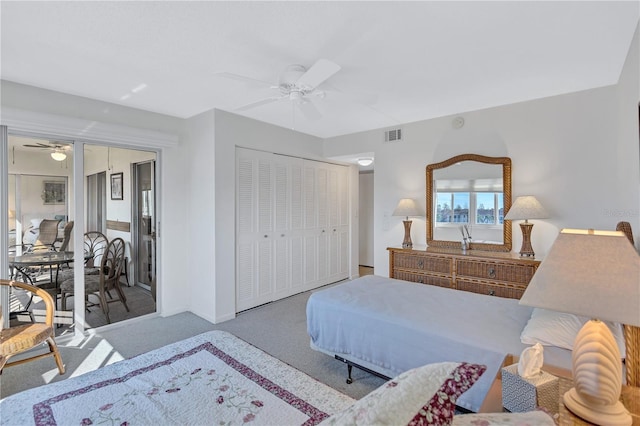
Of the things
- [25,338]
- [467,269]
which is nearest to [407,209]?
[467,269]

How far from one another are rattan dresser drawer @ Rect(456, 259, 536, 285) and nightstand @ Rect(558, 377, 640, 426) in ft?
6.42

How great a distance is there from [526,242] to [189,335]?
3.63m

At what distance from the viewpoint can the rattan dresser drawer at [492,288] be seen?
3109mm

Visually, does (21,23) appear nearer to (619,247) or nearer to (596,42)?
Result: (619,247)

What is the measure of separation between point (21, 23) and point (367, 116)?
3.14m

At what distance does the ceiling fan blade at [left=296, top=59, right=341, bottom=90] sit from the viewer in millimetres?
2025

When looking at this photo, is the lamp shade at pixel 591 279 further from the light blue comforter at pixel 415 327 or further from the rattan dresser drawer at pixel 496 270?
the rattan dresser drawer at pixel 496 270

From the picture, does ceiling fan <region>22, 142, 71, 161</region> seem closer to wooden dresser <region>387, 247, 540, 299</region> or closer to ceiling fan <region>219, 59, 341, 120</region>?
ceiling fan <region>219, 59, 341, 120</region>

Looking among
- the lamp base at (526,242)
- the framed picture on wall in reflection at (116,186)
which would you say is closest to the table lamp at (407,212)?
the lamp base at (526,242)

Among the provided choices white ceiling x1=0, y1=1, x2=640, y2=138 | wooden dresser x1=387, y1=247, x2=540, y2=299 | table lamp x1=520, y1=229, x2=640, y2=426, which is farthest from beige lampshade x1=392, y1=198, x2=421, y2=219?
table lamp x1=520, y1=229, x2=640, y2=426

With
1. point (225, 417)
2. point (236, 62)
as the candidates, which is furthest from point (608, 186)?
point (225, 417)

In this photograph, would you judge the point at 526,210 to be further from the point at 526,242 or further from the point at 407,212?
the point at 407,212

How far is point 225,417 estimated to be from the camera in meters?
2.06

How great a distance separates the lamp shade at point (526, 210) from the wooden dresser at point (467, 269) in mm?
424
